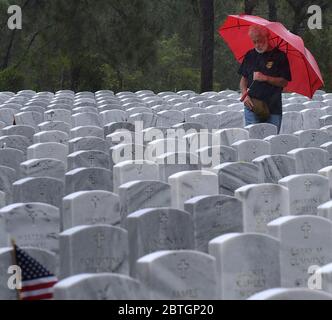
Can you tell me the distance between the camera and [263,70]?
13344 millimetres

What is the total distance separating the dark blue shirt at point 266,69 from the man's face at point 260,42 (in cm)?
6

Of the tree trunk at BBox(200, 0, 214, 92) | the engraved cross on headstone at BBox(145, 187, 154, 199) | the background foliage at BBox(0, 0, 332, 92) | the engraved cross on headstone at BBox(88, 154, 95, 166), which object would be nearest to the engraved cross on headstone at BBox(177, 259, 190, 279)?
the engraved cross on headstone at BBox(145, 187, 154, 199)

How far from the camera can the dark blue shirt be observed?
43.4 feet

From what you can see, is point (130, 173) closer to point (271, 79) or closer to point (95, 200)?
point (95, 200)

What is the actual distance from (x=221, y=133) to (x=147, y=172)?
2.79 metres

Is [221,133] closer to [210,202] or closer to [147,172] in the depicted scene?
[147,172]

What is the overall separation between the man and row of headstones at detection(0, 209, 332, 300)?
16.9ft

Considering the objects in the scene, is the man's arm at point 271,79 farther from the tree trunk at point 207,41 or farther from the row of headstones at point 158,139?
the tree trunk at point 207,41

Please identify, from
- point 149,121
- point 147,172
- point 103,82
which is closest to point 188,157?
point 147,172

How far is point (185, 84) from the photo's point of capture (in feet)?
131

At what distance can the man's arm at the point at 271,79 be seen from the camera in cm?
1334

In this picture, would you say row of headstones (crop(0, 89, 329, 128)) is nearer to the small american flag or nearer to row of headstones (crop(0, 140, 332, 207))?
row of headstones (crop(0, 140, 332, 207))

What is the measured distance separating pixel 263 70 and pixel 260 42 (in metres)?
0.36
